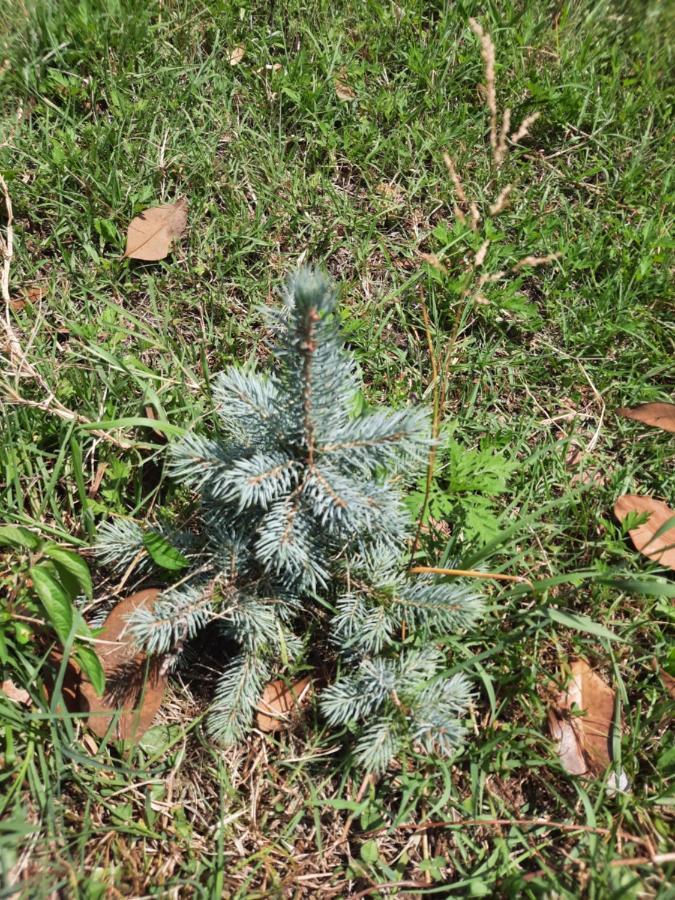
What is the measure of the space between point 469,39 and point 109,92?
5.28 ft

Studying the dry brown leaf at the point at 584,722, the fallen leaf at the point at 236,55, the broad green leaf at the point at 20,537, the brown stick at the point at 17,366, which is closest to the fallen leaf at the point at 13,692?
the broad green leaf at the point at 20,537

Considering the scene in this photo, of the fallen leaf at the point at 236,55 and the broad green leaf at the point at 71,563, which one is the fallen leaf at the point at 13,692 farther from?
the fallen leaf at the point at 236,55

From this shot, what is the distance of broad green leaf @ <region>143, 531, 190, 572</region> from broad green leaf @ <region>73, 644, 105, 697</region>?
309 millimetres

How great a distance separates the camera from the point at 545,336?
111 inches

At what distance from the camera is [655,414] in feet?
8.65

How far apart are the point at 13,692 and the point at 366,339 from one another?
1692 millimetres

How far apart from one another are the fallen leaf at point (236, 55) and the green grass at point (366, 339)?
0.15 feet

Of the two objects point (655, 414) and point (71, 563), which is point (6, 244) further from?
point (655, 414)

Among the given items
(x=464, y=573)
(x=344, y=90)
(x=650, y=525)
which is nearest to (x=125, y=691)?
(x=464, y=573)

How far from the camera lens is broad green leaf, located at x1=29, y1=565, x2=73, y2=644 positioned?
1.87m

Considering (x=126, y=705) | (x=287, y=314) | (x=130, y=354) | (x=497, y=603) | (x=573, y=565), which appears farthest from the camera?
(x=130, y=354)

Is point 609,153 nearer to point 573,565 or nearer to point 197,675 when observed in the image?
point 573,565

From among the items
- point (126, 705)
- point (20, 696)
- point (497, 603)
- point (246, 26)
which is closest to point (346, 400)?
point (497, 603)

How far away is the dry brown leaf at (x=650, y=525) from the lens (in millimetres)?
2373
